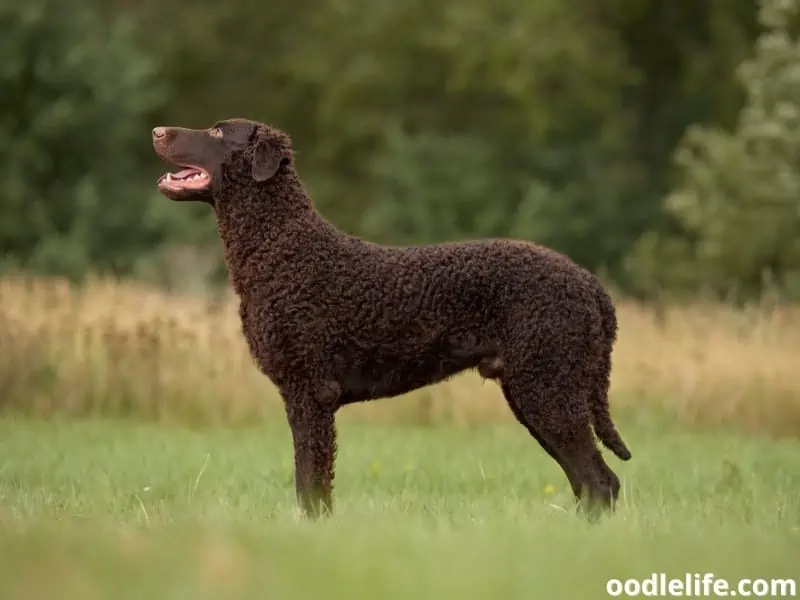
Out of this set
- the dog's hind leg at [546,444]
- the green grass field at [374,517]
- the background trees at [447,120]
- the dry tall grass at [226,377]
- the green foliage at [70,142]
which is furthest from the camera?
the green foliage at [70,142]

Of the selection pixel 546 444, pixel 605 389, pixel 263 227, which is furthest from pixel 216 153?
pixel 605 389

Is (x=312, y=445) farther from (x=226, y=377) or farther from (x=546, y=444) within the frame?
(x=226, y=377)

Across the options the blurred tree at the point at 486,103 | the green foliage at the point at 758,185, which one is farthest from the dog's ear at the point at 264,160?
the blurred tree at the point at 486,103

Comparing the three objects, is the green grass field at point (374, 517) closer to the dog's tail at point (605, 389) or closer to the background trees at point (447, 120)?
the dog's tail at point (605, 389)

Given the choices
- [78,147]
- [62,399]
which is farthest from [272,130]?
[78,147]

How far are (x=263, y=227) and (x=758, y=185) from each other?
13.5 metres

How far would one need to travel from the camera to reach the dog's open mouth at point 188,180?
21.3 feet

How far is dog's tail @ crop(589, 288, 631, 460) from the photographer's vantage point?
21.3ft

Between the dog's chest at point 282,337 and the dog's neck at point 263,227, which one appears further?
the dog's neck at point 263,227

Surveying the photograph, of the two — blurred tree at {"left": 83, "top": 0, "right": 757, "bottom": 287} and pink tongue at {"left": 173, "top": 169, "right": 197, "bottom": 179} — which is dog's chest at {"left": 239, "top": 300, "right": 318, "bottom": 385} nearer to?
pink tongue at {"left": 173, "top": 169, "right": 197, "bottom": 179}

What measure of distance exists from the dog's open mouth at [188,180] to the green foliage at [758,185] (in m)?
12.8

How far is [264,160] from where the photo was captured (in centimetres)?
649

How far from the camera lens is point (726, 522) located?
5.80 metres

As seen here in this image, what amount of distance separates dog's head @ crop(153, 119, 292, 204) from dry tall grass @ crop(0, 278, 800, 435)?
15.2 feet
